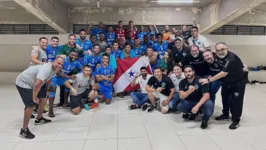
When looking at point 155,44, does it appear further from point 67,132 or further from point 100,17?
point 67,132

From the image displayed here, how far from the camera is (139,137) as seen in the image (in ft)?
10.1

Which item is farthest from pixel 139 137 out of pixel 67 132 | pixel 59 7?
pixel 59 7

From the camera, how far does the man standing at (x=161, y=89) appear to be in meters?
4.07

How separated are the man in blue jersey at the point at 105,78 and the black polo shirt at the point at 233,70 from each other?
235cm

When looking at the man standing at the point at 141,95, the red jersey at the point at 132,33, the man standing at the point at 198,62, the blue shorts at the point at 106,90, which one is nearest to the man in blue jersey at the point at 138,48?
the red jersey at the point at 132,33

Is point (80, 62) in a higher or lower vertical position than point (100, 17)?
lower

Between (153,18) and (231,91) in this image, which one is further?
(153,18)

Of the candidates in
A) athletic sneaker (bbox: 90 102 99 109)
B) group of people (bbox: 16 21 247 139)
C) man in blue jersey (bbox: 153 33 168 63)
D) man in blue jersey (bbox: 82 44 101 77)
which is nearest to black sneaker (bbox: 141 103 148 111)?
group of people (bbox: 16 21 247 139)

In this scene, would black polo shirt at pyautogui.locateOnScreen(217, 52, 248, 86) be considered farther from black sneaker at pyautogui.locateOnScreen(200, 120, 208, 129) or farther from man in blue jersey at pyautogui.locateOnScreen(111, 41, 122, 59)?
man in blue jersey at pyautogui.locateOnScreen(111, 41, 122, 59)

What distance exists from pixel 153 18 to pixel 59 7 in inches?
118

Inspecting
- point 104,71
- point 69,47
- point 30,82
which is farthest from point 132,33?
point 30,82

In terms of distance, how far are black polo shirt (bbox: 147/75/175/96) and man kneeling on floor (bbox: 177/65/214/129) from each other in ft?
1.56

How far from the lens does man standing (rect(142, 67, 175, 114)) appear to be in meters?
4.07

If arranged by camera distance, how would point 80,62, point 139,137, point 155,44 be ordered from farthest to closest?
point 155,44 → point 80,62 → point 139,137
